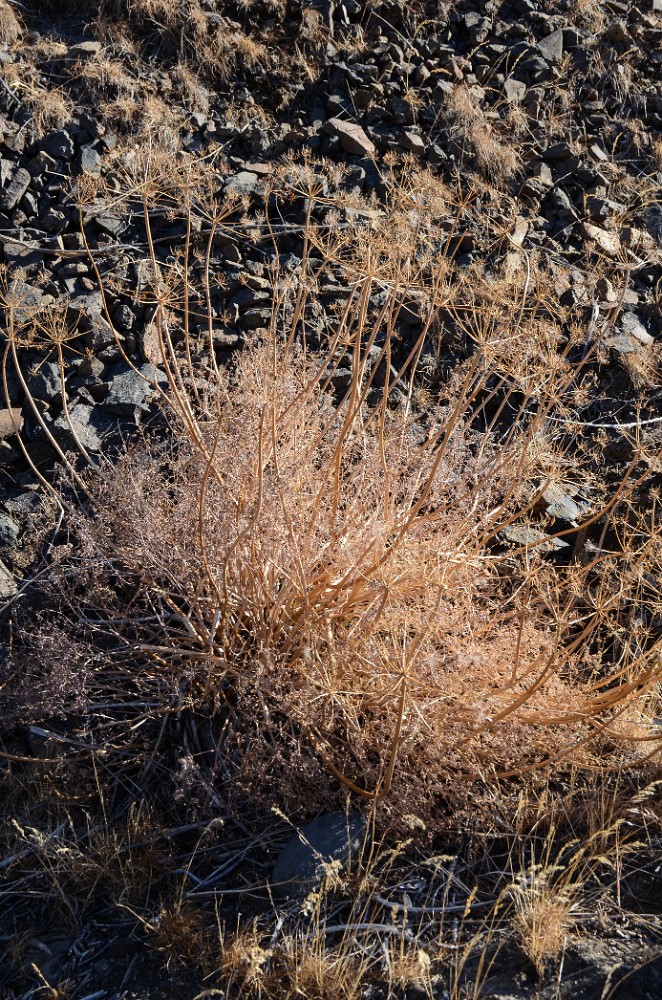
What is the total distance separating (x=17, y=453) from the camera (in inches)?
210

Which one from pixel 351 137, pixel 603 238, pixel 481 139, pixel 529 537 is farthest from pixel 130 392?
pixel 603 238

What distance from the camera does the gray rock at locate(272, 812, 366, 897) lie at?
358cm

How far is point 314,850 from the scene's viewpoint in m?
3.52

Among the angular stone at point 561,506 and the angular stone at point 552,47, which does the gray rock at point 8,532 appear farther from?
the angular stone at point 552,47

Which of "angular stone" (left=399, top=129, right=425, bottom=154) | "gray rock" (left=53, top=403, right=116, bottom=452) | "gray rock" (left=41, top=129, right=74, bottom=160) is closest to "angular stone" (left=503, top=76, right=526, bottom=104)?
"angular stone" (left=399, top=129, right=425, bottom=154)

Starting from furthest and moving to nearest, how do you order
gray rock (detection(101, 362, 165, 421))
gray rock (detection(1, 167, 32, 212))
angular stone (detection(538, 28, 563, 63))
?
angular stone (detection(538, 28, 563, 63)), gray rock (detection(1, 167, 32, 212)), gray rock (detection(101, 362, 165, 421))

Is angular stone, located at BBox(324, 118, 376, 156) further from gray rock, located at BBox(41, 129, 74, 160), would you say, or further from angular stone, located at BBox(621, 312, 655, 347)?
angular stone, located at BBox(621, 312, 655, 347)

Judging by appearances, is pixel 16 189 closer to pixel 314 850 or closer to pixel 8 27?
pixel 8 27

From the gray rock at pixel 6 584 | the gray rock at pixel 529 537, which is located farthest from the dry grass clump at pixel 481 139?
the gray rock at pixel 6 584

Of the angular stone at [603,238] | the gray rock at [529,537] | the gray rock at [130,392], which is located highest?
the angular stone at [603,238]

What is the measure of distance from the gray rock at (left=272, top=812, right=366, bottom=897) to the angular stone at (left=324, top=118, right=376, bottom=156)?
17.6ft

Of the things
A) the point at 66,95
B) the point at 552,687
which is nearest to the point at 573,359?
the point at 552,687

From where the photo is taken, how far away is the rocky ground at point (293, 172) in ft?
18.5

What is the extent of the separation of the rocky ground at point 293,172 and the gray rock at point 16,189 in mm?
13
